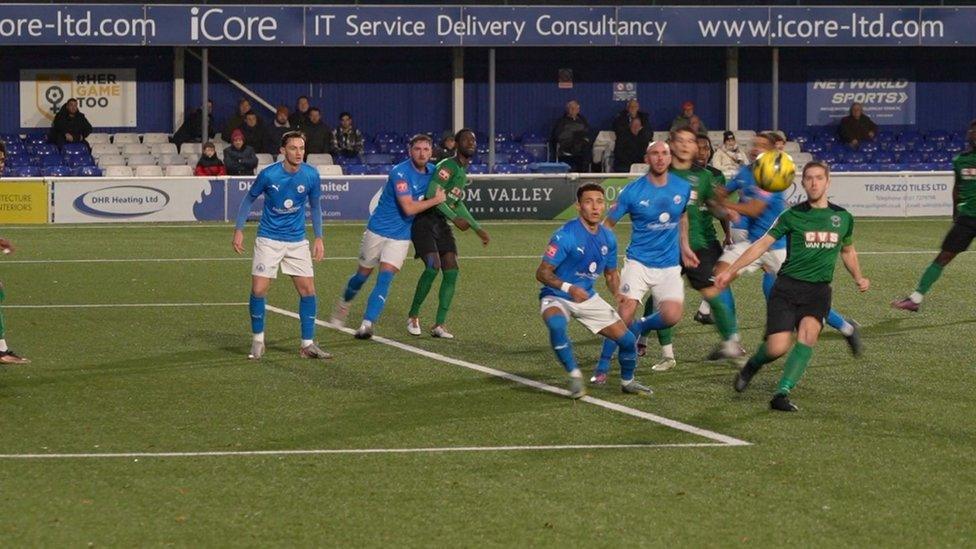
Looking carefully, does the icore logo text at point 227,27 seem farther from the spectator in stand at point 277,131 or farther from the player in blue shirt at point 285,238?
the player in blue shirt at point 285,238

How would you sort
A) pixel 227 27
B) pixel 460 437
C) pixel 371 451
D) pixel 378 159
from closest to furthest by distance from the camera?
pixel 371 451 < pixel 460 437 < pixel 227 27 < pixel 378 159

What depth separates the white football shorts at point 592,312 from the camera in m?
11.8

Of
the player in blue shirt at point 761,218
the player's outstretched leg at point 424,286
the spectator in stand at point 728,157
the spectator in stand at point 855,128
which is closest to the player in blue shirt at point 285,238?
the player's outstretched leg at point 424,286

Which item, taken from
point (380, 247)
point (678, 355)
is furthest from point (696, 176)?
point (380, 247)

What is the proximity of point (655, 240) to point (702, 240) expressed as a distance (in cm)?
172

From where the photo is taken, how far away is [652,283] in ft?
40.9

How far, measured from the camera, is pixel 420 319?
16797 millimetres

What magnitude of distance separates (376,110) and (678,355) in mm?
24701

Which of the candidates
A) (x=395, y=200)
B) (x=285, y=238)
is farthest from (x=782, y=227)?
(x=395, y=200)

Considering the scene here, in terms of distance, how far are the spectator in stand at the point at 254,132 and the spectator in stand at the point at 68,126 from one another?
379 centimetres

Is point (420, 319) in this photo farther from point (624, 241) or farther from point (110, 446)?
point (624, 241)

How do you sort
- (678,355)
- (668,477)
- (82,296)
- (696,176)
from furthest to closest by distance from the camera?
(82,296) → (678,355) → (696,176) → (668,477)

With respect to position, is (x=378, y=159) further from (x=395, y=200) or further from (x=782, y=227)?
(x=782, y=227)

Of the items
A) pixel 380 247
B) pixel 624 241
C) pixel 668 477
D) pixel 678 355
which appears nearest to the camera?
pixel 668 477
